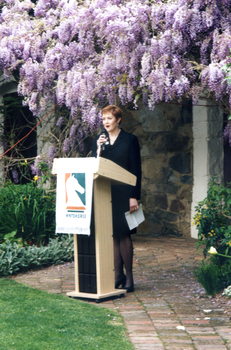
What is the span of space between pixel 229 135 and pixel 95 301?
72.9 inches

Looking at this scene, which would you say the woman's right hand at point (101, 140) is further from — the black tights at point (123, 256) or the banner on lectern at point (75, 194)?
the black tights at point (123, 256)

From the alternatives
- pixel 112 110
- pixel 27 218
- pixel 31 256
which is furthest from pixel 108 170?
pixel 27 218

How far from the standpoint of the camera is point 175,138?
6.27 metres

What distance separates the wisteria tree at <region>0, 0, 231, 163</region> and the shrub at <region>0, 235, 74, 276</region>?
134 centimetres

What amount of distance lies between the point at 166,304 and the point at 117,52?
2155 mm

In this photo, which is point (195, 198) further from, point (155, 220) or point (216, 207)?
point (216, 207)

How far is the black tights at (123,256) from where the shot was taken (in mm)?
3898

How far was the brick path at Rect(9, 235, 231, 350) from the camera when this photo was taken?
2947mm

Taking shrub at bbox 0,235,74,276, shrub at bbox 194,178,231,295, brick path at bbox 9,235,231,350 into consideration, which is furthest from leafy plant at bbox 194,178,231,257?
shrub at bbox 0,235,74,276

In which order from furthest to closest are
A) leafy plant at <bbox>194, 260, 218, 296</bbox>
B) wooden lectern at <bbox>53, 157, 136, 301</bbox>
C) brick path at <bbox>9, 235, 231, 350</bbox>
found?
leafy plant at <bbox>194, 260, 218, 296</bbox>
wooden lectern at <bbox>53, 157, 136, 301</bbox>
brick path at <bbox>9, 235, 231, 350</bbox>

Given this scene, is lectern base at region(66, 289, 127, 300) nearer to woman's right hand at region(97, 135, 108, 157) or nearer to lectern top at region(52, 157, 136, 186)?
lectern top at region(52, 157, 136, 186)

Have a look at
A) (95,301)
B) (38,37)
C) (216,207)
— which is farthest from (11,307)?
(38,37)

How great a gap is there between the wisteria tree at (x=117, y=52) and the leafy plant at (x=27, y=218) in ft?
2.95

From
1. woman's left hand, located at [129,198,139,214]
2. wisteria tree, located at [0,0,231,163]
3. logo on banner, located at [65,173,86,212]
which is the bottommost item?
woman's left hand, located at [129,198,139,214]
